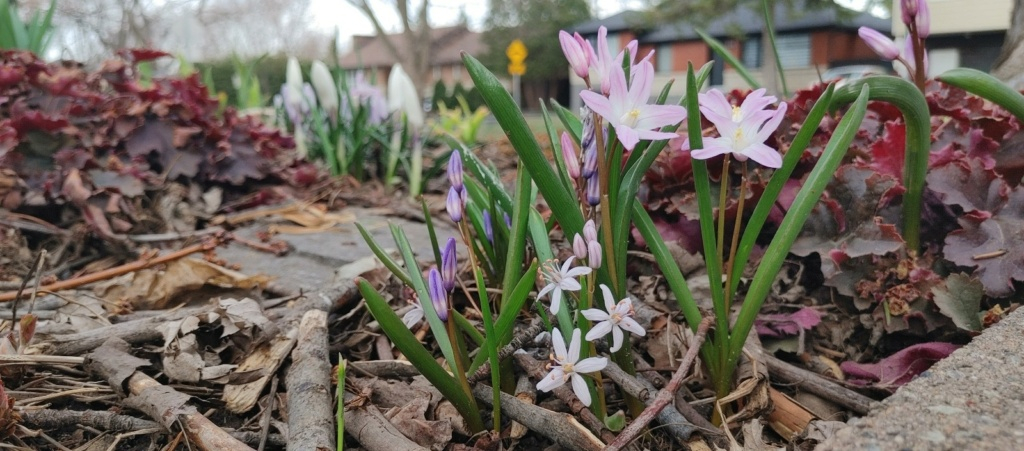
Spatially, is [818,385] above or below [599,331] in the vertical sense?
below

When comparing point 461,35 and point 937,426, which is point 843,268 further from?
point 461,35

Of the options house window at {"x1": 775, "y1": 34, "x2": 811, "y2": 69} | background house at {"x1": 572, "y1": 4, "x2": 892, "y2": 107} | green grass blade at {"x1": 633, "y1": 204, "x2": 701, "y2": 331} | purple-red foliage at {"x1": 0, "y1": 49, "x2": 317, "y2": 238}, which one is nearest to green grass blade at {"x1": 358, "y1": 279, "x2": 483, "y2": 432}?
green grass blade at {"x1": 633, "y1": 204, "x2": 701, "y2": 331}

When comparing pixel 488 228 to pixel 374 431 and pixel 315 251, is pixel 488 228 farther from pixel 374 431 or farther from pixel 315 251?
pixel 315 251

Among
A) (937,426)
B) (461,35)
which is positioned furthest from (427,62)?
(937,426)

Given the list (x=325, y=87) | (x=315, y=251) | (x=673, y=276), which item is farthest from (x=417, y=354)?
(x=325, y=87)

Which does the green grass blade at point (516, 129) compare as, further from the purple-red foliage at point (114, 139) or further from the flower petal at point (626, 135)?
the purple-red foliage at point (114, 139)
